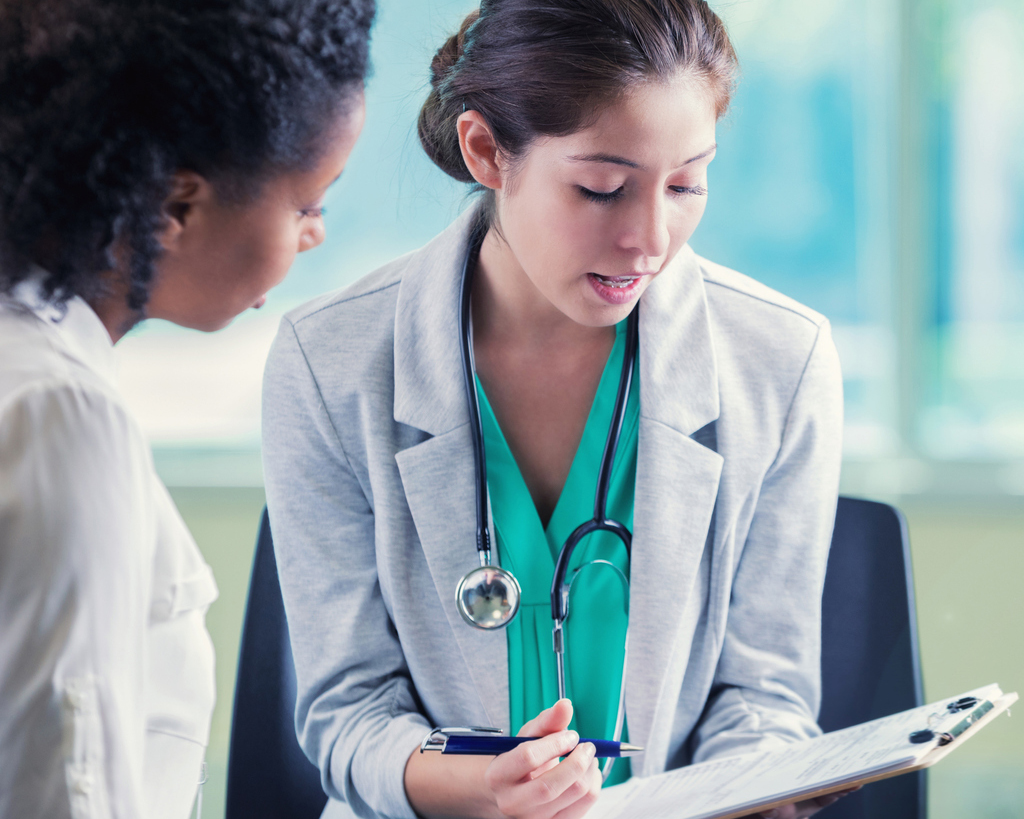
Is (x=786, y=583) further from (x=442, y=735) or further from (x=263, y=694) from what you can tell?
(x=263, y=694)

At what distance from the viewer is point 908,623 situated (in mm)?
1153

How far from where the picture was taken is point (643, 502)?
1071 millimetres

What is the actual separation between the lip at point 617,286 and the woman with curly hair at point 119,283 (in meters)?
0.36

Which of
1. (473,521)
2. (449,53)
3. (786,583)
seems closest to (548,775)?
(473,521)

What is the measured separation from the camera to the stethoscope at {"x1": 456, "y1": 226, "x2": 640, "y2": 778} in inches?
39.6

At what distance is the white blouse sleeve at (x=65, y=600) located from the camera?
19.5 inches

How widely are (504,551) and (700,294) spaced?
417mm

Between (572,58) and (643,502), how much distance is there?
19.7 inches

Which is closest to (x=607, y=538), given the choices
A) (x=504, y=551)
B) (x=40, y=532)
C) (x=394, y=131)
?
(x=504, y=551)

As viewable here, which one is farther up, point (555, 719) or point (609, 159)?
point (609, 159)

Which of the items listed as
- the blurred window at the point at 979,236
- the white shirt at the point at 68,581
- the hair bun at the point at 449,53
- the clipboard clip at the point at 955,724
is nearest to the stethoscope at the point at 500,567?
the hair bun at the point at 449,53

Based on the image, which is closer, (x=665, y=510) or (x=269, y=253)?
(x=269, y=253)

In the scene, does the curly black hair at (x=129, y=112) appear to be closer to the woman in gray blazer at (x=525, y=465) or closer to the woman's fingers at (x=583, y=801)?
the woman in gray blazer at (x=525, y=465)

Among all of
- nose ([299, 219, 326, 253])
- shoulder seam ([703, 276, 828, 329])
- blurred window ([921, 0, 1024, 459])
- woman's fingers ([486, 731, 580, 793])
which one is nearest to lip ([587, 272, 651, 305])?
shoulder seam ([703, 276, 828, 329])
